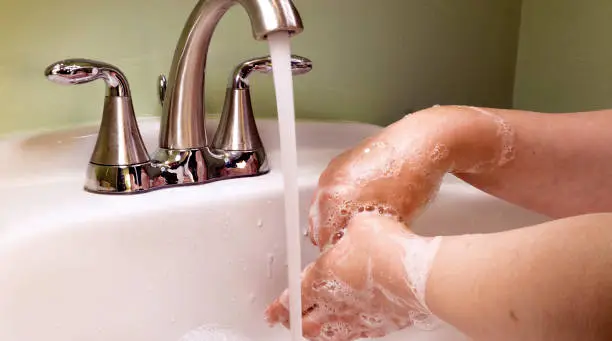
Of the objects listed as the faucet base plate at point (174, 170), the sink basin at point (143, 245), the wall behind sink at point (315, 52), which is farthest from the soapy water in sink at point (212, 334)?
the wall behind sink at point (315, 52)

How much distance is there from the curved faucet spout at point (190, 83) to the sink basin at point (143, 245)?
0.06 m

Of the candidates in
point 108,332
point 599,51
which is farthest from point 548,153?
point 108,332

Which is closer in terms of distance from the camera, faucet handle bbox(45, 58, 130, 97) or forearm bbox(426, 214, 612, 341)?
forearm bbox(426, 214, 612, 341)

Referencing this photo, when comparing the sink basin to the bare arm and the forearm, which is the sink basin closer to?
the bare arm

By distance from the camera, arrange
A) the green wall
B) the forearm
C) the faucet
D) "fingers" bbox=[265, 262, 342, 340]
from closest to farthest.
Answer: the forearm
"fingers" bbox=[265, 262, 342, 340]
the faucet
the green wall

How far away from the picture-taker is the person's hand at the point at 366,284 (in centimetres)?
39

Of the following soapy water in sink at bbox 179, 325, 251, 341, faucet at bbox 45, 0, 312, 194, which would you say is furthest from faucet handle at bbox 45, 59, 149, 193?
soapy water in sink at bbox 179, 325, 251, 341

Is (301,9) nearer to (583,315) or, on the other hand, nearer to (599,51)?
(599,51)

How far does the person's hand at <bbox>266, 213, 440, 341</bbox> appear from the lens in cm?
39

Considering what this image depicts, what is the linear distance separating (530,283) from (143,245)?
379mm

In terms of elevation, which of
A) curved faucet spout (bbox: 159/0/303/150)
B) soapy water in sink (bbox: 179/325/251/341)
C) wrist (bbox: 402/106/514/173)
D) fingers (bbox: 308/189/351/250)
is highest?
curved faucet spout (bbox: 159/0/303/150)

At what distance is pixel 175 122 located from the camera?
1.99 ft

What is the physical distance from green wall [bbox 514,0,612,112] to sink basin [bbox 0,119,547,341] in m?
0.27

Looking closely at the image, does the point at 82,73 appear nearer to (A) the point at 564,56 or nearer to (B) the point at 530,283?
(B) the point at 530,283
